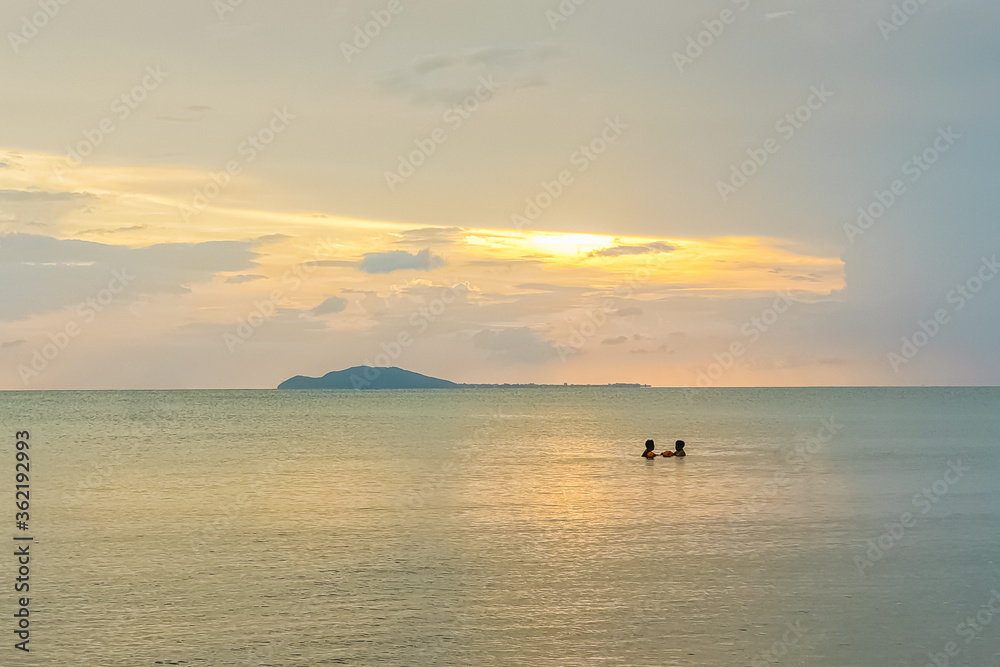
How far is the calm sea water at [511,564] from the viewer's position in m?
26.7

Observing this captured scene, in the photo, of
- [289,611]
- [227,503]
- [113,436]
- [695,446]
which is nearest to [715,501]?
[227,503]

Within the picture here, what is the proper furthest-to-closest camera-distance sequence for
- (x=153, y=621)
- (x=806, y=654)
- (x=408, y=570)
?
(x=408, y=570) < (x=153, y=621) < (x=806, y=654)

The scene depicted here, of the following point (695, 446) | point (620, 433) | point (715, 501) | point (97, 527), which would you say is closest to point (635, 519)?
point (715, 501)

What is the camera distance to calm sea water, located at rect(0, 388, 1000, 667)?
1051 inches

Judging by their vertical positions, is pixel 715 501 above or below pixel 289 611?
above

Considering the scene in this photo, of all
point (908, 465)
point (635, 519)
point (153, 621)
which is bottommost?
point (153, 621)

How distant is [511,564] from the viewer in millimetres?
36500

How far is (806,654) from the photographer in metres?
26.1

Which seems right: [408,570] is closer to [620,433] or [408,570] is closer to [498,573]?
[498,573]

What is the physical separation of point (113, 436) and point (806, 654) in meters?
108

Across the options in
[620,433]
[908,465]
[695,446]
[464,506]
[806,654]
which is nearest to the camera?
[806,654]

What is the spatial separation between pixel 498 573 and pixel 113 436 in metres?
96.3

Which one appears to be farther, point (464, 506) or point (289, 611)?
point (464, 506)

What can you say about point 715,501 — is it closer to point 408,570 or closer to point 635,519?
point 635,519
